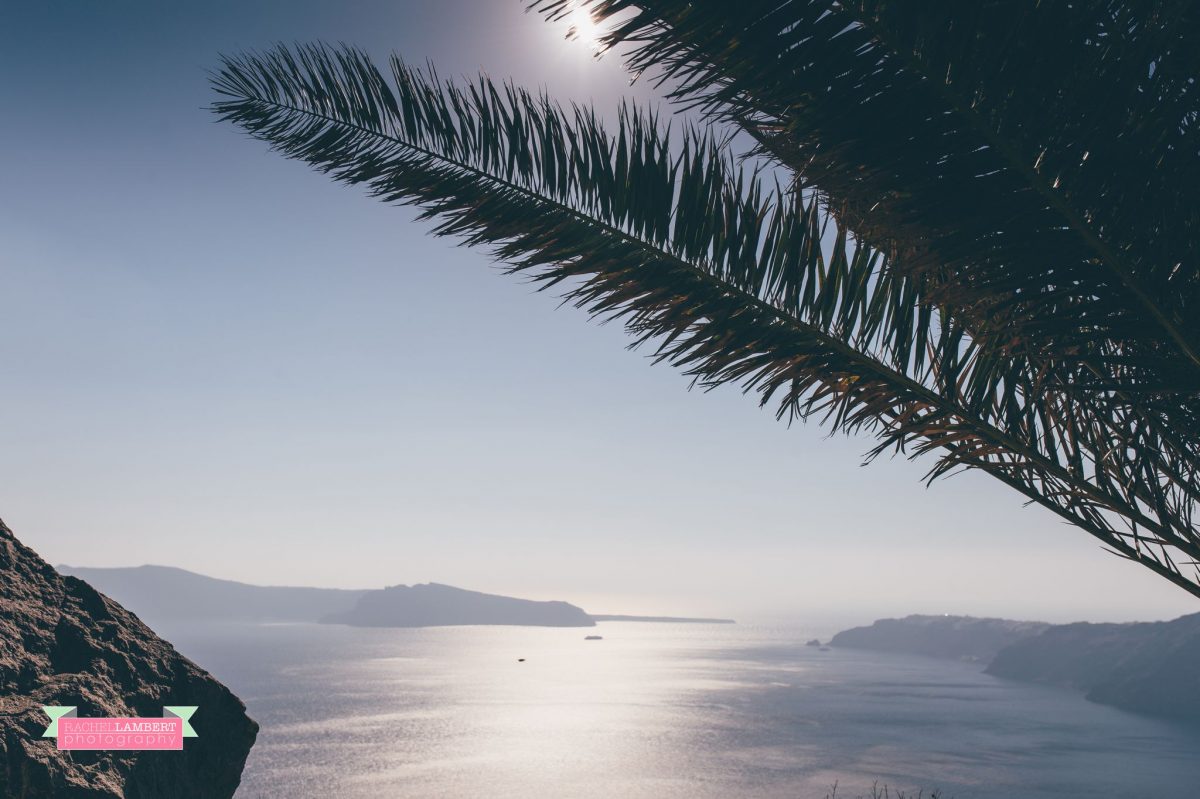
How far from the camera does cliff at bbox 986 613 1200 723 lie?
108812 millimetres

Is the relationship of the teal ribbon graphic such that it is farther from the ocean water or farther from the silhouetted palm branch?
the ocean water

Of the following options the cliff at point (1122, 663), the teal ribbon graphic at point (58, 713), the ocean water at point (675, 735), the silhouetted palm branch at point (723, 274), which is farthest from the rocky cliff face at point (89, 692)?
the cliff at point (1122, 663)

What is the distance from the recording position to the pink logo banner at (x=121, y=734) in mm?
4309

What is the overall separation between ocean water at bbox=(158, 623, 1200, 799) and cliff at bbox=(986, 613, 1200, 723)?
25.8ft

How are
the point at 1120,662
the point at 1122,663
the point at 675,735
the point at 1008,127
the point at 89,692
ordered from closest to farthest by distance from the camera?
the point at 1008,127 < the point at 89,692 < the point at 675,735 < the point at 1122,663 < the point at 1120,662

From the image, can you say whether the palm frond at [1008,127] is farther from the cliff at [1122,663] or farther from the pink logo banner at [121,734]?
the cliff at [1122,663]

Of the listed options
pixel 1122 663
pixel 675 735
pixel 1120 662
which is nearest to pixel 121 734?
pixel 675 735

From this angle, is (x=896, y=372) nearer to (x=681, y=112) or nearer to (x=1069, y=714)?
(x=681, y=112)

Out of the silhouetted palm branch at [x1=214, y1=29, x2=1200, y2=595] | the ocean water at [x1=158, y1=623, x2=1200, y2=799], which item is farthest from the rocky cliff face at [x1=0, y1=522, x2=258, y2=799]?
the ocean water at [x1=158, y1=623, x2=1200, y2=799]

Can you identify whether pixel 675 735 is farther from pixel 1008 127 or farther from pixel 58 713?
pixel 1008 127

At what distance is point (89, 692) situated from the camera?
15.0 ft

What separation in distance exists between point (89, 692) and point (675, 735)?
77.8m

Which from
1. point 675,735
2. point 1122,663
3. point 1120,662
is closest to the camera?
point 675,735

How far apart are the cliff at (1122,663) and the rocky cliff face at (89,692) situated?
133m
